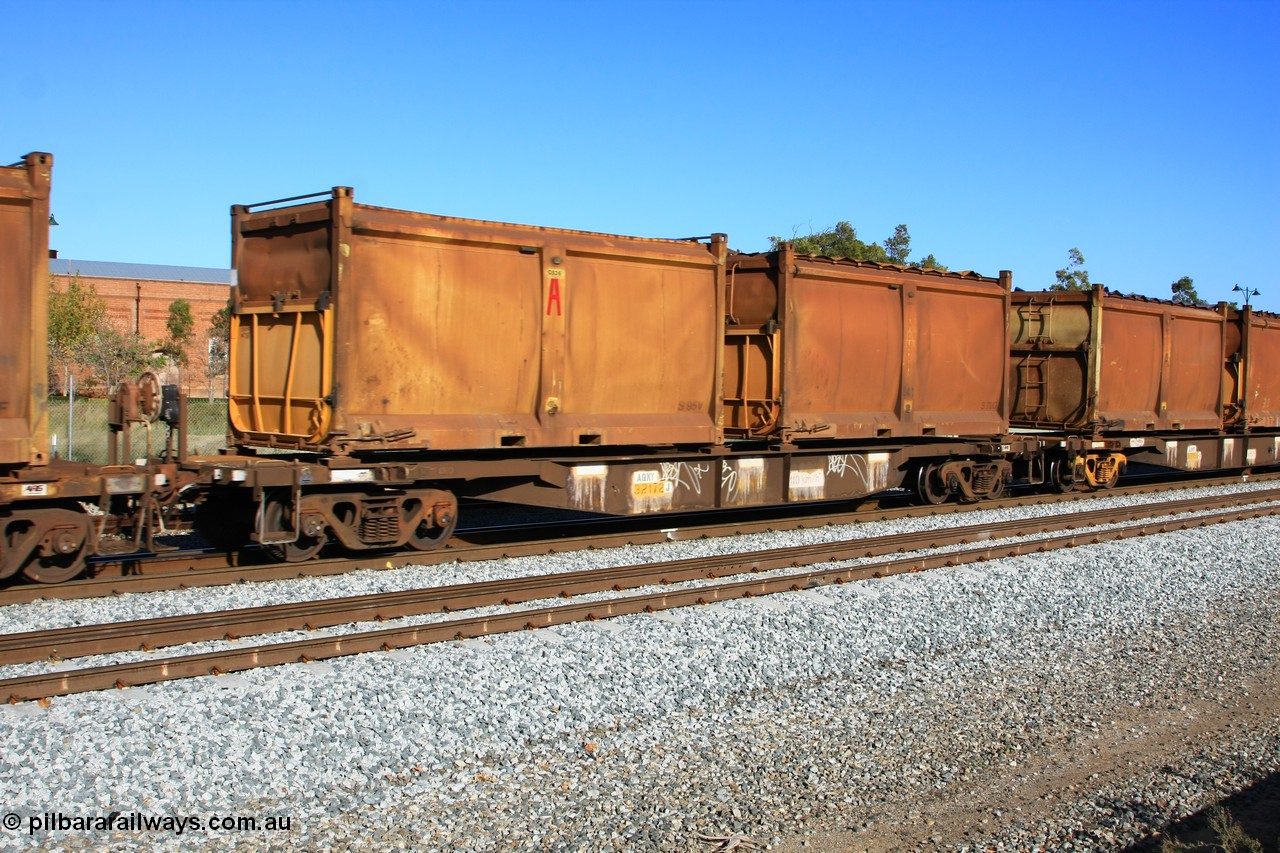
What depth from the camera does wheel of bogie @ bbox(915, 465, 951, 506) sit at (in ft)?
53.1

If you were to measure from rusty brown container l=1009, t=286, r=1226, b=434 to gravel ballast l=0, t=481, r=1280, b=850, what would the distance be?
34.3 ft

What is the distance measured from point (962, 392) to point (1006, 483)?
7.39 ft

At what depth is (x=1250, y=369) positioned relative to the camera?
2253 cm

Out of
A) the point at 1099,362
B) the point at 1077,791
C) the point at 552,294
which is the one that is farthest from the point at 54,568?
the point at 1099,362

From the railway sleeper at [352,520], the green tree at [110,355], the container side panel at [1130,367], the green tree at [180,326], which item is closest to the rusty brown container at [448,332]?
the railway sleeper at [352,520]

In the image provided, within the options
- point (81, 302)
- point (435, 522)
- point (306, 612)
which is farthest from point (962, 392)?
point (81, 302)

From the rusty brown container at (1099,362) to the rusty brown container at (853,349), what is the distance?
8.35 feet

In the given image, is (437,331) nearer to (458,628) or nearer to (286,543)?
(286,543)

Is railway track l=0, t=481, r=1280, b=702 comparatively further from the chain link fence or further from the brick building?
the brick building

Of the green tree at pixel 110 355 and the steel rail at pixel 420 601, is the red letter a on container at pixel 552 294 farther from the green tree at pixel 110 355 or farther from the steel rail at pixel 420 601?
the green tree at pixel 110 355

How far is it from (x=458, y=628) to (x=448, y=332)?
13.5ft

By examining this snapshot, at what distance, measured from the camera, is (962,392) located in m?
16.1

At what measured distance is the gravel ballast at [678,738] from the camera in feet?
16.5

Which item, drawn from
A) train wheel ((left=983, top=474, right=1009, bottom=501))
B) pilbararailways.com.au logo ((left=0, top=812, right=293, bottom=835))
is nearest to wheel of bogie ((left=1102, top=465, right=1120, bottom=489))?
train wheel ((left=983, top=474, right=1009, bottom=501))
